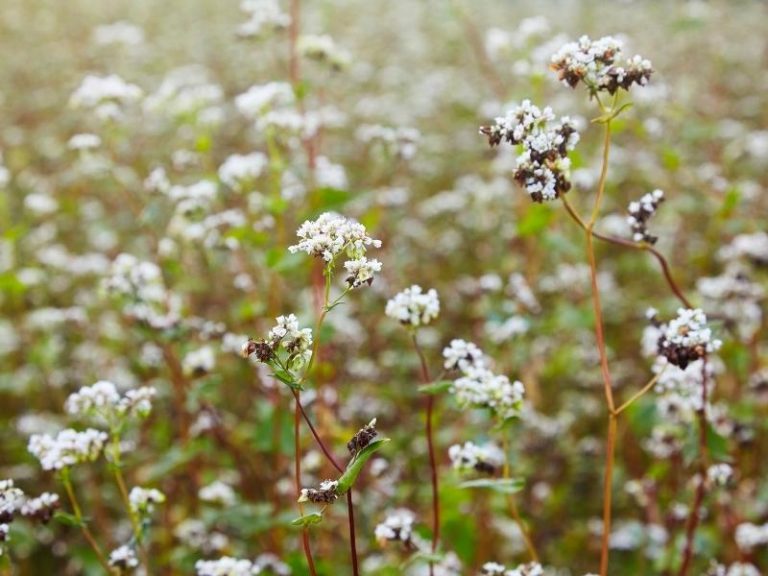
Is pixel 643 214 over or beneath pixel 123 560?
over

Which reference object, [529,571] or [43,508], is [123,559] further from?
[529,571]

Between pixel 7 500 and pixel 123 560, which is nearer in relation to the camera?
pixel 7 500

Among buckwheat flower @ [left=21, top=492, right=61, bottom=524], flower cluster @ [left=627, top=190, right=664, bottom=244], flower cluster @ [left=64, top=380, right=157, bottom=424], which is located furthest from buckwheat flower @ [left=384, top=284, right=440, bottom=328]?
buckwheat flower @ [left=21, top=492, right=61, bottom=524]

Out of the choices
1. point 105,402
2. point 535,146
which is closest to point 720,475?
point 535,146

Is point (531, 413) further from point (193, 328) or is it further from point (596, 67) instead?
point (596, 67)

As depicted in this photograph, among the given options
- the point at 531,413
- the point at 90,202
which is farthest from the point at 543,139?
the point at 90,202
